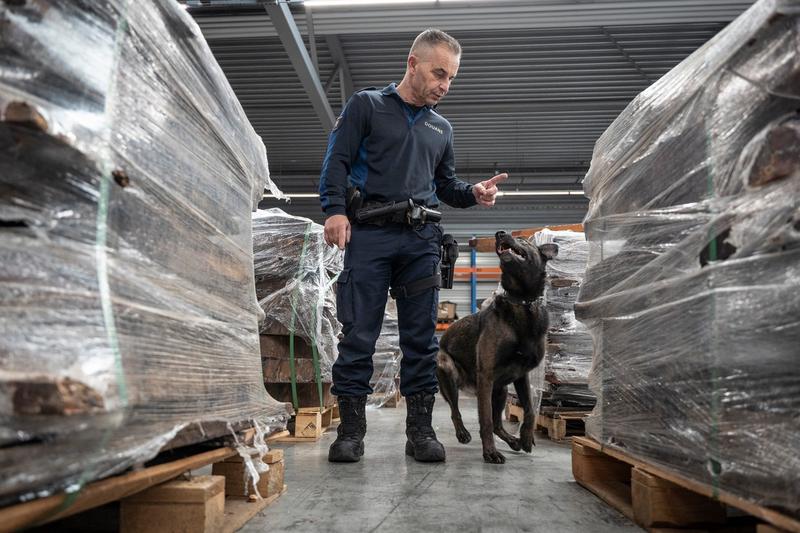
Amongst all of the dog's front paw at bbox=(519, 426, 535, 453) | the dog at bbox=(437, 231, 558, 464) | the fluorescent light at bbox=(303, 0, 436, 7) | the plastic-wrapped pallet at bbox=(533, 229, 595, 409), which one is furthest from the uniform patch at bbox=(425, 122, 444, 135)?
the fluorescent light at bbox=(303, 0, 436, 7)

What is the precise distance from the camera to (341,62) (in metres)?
7.18

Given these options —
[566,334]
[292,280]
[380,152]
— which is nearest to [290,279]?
[292,280]

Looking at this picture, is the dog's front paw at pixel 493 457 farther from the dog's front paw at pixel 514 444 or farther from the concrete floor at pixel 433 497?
the dog's front paw at pixel 514 444

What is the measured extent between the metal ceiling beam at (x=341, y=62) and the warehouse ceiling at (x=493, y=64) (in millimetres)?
18

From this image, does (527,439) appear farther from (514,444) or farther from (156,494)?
(156,494)

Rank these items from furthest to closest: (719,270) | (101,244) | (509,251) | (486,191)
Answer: (509,251)
(486,191)
(719,270)
(101,244)

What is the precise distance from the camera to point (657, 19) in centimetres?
567

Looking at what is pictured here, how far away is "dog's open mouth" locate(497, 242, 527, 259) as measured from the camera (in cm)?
327

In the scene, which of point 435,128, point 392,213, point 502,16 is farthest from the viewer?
point 502,16

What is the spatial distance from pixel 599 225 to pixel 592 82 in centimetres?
614

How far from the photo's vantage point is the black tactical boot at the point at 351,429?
2.81 m

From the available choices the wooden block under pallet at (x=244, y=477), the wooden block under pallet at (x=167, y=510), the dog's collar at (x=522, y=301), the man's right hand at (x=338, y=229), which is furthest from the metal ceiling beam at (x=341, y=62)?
the wooden block under pallet at (x=167, y=510)

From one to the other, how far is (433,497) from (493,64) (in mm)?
6391

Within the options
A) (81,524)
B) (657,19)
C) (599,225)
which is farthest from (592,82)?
(81,524)
